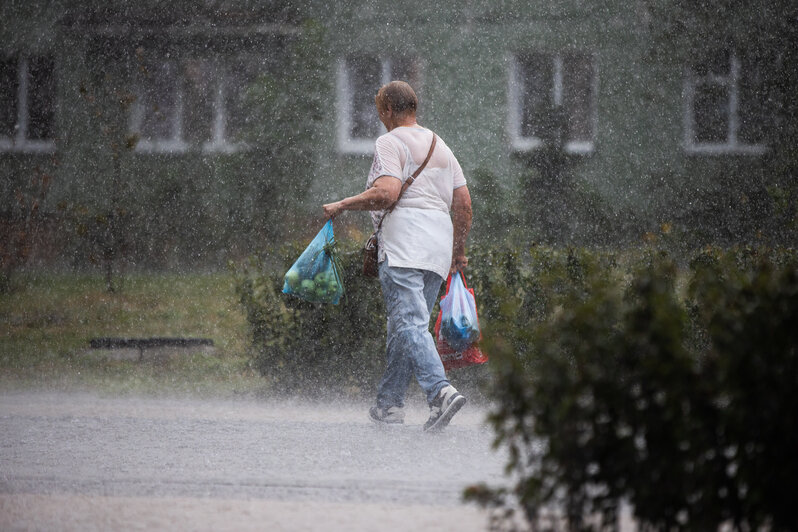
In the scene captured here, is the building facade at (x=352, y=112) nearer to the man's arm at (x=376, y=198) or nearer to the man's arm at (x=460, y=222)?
the man's arm at (x=460, y=222)

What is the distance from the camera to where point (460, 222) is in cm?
607

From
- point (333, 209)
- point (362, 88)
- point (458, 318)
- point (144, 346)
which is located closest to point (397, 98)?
point (333, 209)

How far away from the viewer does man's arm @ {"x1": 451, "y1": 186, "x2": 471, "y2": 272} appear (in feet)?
19.7

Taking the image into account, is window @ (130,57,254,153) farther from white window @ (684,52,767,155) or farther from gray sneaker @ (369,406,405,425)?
gray sneaker @ (369,406,405,425)

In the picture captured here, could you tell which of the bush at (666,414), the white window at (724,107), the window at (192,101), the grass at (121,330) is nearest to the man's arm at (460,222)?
the grass at (121,330)

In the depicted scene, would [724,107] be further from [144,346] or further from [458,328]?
[458,328]

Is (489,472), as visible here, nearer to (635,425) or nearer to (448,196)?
(448,196)

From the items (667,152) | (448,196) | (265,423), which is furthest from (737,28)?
(265,423)

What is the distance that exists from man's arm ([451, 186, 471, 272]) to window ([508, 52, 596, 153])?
988 centimetres

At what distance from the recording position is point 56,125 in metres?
16.3

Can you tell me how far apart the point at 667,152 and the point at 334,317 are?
1014 centimetres

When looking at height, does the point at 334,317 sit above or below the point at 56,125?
below

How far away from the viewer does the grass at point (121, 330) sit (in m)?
7.71

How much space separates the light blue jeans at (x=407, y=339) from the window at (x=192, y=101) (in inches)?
432
